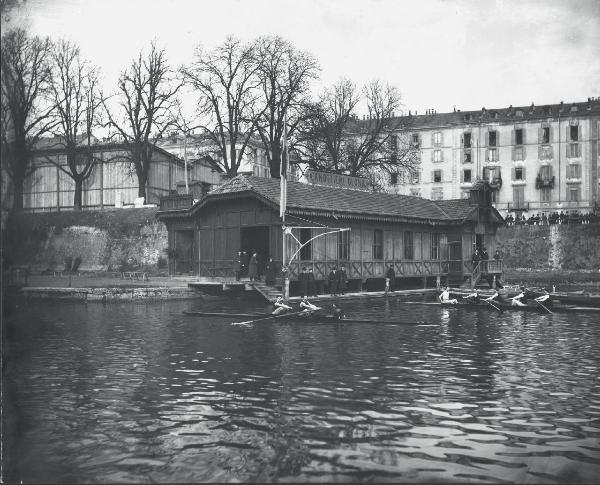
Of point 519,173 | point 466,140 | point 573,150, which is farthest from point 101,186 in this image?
point 573,150

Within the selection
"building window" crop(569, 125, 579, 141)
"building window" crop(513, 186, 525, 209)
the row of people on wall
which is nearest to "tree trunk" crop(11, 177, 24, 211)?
the row of people on wall

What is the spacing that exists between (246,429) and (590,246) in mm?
52719

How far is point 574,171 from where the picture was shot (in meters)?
68.6

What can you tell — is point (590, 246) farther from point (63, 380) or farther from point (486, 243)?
point (63, 380)

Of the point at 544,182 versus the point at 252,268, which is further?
the point at 544,182

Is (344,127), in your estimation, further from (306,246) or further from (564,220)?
(306,246)

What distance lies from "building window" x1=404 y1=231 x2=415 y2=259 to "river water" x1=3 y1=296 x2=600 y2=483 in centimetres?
2002

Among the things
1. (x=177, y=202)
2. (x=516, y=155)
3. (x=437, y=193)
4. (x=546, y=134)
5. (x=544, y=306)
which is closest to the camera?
(x=544, y=306)

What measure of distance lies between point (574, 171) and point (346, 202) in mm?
43551

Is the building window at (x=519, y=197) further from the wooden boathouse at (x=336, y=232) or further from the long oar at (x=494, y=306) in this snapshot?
the long oar at (x=494, y=306)

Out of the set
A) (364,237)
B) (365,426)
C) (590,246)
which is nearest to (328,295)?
(364,237)

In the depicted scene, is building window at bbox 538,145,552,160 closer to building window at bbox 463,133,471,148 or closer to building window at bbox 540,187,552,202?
building window at bbox 540,187,552,202

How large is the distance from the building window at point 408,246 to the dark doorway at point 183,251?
12744mm

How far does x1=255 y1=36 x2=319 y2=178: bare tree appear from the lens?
48188 mm
